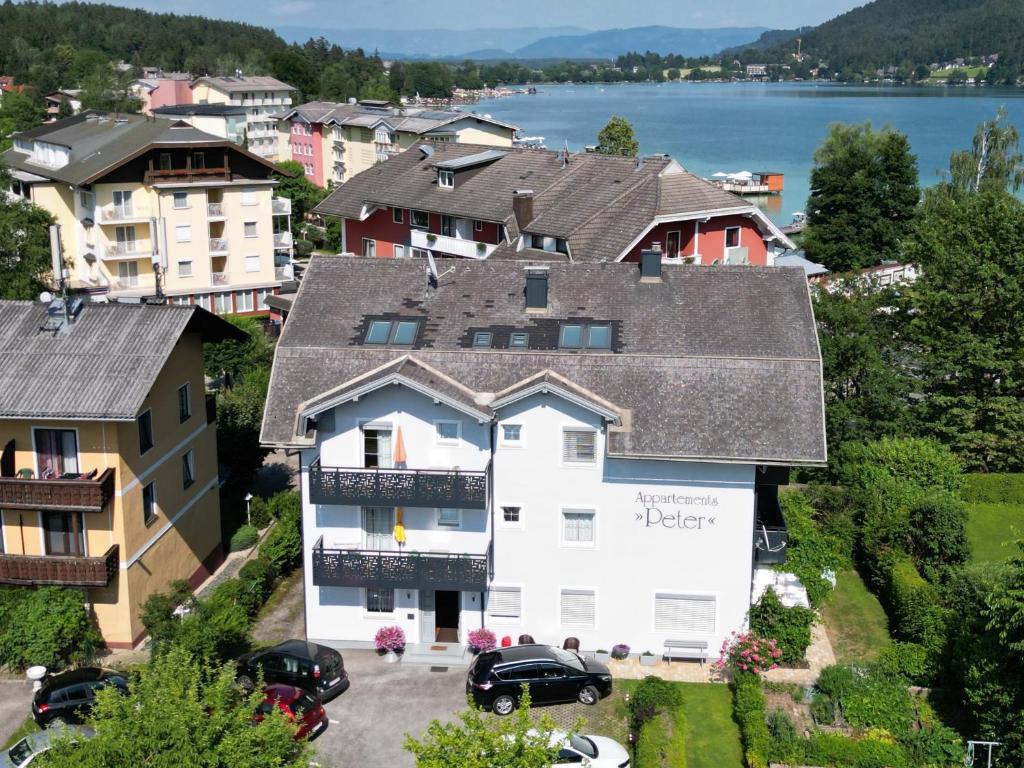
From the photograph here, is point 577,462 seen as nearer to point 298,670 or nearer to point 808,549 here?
point 808,549

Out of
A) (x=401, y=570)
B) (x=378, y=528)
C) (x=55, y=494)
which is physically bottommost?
(x=401, y=570)

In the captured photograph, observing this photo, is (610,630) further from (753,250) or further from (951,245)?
(753,250)

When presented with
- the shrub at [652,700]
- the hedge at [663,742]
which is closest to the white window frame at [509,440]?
Result: the shrub at [652,700]

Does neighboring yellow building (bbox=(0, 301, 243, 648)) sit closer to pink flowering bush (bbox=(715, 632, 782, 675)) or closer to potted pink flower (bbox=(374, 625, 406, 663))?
potted pink flower (bbox=(374, 625, 406, 663))

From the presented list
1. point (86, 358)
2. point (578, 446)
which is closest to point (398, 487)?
Result: point (578, 446)

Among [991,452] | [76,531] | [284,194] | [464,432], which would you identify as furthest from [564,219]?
[284,194]
